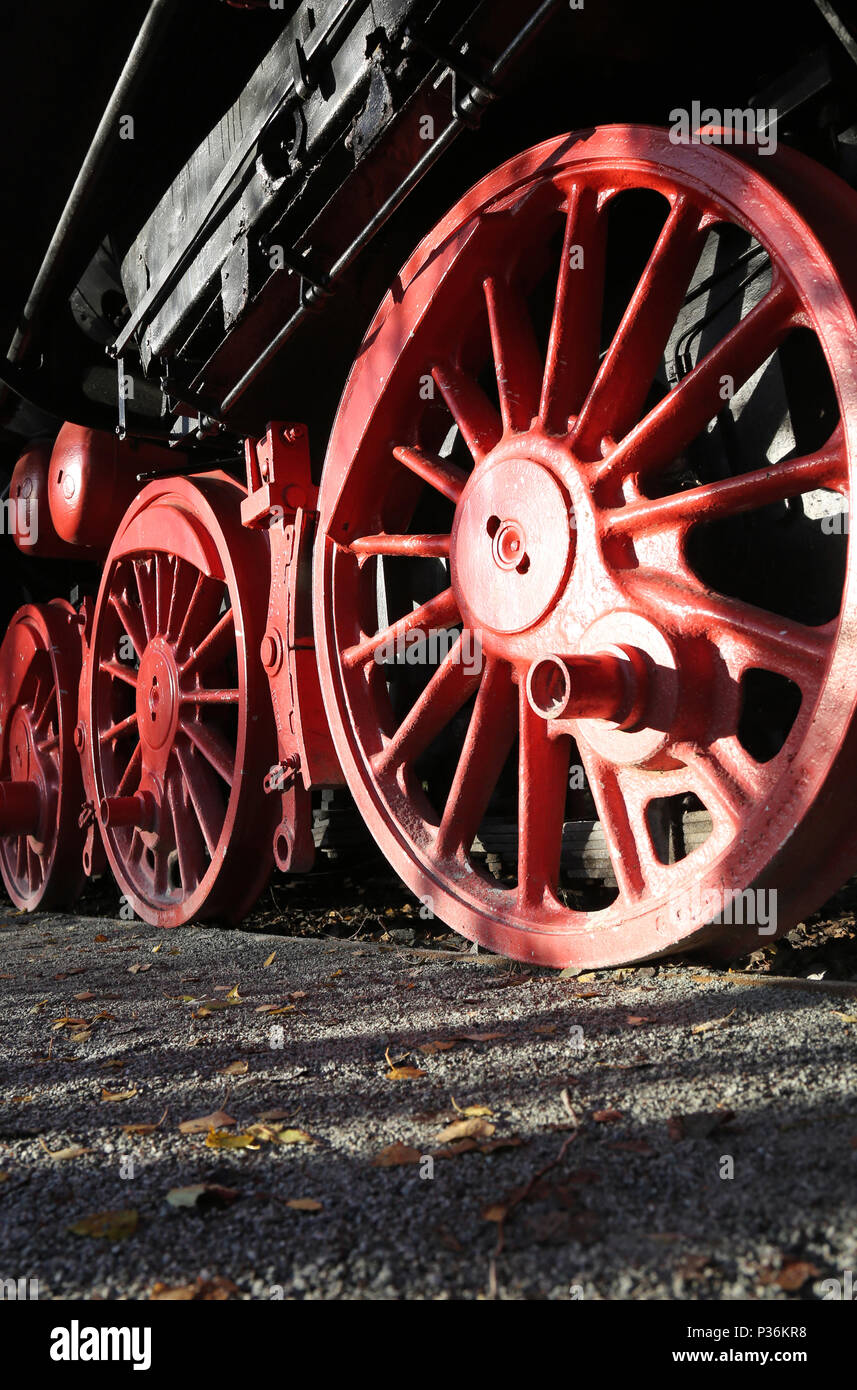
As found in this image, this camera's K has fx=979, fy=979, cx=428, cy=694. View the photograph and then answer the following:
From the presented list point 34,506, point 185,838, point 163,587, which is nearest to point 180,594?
point 163,587

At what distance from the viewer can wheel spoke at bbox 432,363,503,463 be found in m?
2.35

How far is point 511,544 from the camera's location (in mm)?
2135

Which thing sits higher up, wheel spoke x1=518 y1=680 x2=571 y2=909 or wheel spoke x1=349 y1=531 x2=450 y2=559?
wheel spoke x1=349 y1=531 x2=450 y2=559

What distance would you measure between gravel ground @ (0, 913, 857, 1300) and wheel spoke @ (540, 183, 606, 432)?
1227 mm

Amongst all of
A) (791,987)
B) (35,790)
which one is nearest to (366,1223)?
(791,987)

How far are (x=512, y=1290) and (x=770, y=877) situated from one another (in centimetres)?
A: 88

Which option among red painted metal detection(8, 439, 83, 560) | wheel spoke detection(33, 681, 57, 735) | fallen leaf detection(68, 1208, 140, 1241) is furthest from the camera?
wheel spoke detection(33, 681, 57, 735)

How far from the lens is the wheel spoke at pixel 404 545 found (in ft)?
7.86

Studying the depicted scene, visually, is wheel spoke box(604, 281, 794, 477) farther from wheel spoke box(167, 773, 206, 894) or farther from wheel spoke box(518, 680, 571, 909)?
wheel spoke box(167, 773, 206, 894)

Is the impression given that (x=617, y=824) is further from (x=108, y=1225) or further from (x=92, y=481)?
(x=92, y=481)

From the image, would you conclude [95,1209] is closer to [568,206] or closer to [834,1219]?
[834,1219]

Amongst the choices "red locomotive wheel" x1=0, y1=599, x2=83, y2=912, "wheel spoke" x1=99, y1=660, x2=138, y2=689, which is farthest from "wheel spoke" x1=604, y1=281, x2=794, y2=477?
"red locomotive wheel" x1=0, y1=599, x2=83, y2=912

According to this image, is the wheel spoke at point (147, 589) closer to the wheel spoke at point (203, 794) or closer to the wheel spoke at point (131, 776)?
the wheel spoke at point (131, 776)

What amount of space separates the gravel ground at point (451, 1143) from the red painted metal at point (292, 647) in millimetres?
811
